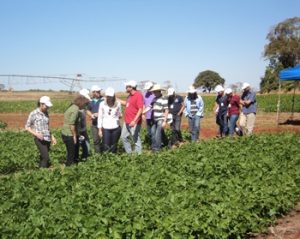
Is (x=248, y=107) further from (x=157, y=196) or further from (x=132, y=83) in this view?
(x=157, y=196)

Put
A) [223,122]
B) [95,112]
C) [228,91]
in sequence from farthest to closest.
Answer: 1. [223,122]
2. [228,91]
3. [95,112]

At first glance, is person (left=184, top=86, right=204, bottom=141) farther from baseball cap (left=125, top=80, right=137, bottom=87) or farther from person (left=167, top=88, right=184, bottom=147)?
baseball cap (left=125, top=80, right=137, bottom=87)

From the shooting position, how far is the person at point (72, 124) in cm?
884

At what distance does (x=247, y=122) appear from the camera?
13.5m

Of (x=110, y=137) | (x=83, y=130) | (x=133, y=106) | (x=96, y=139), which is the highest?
(x=133, y=106)

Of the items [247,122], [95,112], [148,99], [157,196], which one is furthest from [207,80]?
[157,196]

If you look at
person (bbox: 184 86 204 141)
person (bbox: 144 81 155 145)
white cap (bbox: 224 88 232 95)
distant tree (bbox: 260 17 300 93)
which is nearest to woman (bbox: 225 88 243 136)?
white cap (bbox: 224 88 232 95)

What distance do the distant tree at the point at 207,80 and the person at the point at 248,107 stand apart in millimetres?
92321

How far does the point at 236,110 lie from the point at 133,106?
4.54 metres

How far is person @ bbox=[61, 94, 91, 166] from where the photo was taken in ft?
29.0

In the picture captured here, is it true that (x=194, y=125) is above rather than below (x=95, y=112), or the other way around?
below

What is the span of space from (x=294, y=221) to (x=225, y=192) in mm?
1515

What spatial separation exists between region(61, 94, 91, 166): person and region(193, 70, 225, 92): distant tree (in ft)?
319

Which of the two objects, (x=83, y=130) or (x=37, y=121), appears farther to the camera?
(x=83, y=130)
